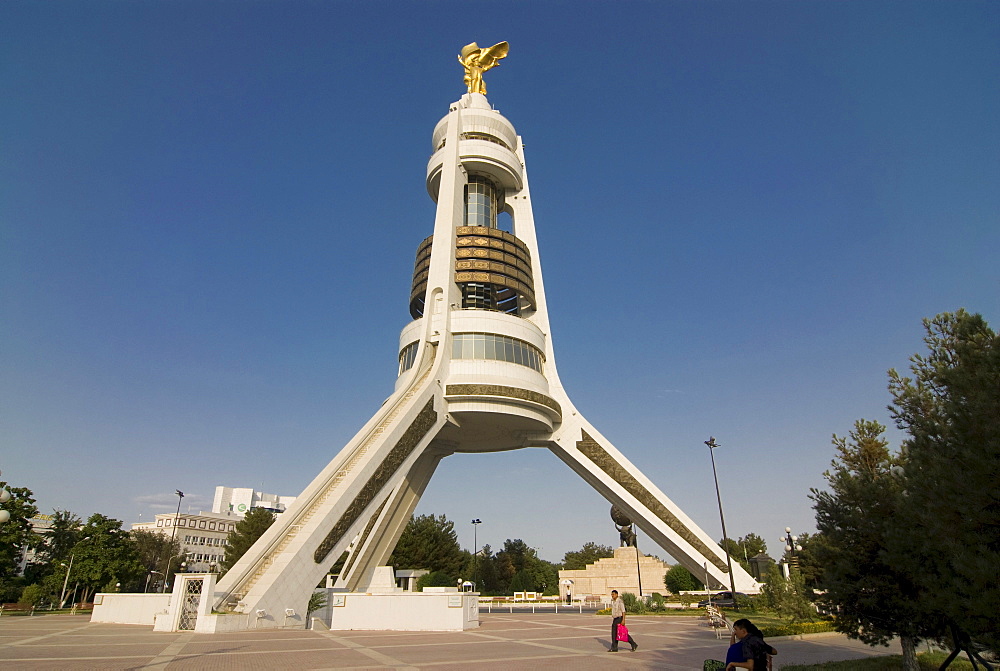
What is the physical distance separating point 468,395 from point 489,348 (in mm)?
2932

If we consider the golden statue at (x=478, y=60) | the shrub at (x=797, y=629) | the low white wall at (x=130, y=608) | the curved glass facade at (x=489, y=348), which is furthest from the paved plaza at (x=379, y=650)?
the golden statue at (x=478, y=60)

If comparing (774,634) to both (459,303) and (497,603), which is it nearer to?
Result: (459,303)

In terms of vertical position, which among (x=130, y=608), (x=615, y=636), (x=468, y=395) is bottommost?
(x=615, y=636)

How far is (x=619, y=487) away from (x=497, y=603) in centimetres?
1744

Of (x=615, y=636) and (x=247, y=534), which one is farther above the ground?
(x=247, y=534)

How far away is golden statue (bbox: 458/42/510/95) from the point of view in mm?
42406

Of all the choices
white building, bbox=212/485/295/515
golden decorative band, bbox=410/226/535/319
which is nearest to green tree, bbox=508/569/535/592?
golden decorative band, bbox=410/226/535/319

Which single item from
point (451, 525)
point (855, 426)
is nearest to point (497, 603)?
point (451, 525)

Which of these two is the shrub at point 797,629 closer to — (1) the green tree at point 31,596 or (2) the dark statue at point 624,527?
(2) the dark statue at point 624,527

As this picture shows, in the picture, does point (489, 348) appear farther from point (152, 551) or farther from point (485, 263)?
point (152, 551)

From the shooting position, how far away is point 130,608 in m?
19.2

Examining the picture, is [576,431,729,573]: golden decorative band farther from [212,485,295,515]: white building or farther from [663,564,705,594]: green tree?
[212,485,295,515]: white building

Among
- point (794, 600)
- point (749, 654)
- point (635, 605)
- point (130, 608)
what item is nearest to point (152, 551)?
point (130, 608)

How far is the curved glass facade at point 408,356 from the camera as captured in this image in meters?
30.5
